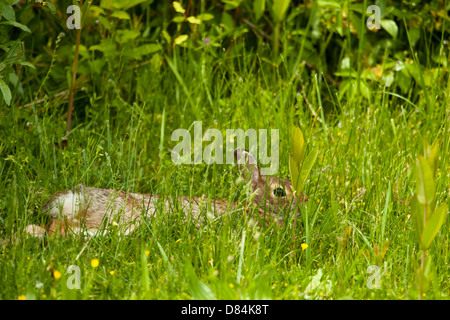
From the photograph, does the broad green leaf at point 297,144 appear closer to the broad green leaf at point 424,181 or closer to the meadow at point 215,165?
the meadow at point 215,165

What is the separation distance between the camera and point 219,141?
4.29 meters

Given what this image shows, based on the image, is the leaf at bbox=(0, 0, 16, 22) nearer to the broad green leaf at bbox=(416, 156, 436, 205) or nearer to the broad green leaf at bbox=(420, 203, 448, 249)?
the broad green leaf at bbox=(416, 156, 436, 205)

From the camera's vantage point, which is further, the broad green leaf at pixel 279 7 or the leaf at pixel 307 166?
the broad green leaf at pixel 279 7

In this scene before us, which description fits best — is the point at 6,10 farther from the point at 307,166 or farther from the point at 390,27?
the point at 390,27

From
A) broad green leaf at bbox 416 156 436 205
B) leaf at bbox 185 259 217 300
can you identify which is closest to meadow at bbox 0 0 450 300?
leaf at bbox 185 259 217 300

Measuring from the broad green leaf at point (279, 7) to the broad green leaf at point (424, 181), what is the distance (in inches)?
110

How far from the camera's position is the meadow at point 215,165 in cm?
273

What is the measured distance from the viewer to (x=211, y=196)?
11.9 ft

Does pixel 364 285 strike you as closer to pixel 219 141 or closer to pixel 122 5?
pixel 219 141

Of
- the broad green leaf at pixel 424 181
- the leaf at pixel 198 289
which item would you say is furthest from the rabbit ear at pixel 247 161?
the broad green leaf at pixel 424 181

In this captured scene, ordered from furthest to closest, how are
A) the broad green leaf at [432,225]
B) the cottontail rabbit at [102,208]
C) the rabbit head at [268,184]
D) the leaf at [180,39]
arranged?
the leaf at [180,39] → the rabbit head at [268,184] → the cottontail rabbit at [102,208] → the broad green leaf at [432,225]

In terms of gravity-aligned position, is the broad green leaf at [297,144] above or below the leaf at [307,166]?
above

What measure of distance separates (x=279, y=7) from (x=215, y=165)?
65.6 inches
